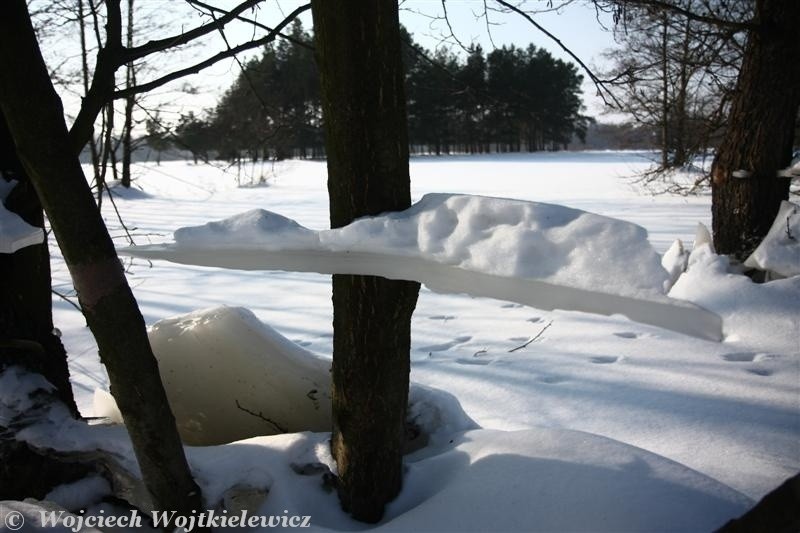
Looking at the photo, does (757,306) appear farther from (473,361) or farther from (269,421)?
(269,421)

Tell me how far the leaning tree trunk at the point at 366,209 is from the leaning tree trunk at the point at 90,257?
1.65 feet

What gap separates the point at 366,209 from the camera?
1.44 metres

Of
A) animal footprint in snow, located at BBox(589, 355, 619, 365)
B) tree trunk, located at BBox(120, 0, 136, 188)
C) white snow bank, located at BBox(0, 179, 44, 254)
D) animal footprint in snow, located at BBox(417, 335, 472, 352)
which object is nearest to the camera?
white snow bank, located at BBox(0, 179, 44, 254)

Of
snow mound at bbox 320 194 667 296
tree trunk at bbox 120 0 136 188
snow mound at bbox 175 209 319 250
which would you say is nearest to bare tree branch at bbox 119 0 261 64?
tree trunk at bbox 120 0 136 188

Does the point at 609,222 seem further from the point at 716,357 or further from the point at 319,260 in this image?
the point at 716,357

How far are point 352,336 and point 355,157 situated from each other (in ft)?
1.68

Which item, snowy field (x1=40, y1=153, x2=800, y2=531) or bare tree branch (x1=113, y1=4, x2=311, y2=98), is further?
bare tree branch (x1=113, y1=4, x2=311, y2=98)

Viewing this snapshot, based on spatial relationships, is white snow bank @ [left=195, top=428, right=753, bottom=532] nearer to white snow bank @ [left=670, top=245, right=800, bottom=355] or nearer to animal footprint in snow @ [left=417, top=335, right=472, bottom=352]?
white snow bank @ [left=670, top=245, right=800, bottom=355]

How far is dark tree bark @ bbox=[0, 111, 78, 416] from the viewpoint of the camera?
1.79m

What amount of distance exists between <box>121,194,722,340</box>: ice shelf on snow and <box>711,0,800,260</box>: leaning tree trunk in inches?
147

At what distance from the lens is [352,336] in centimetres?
152

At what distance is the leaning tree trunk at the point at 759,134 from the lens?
153 inches

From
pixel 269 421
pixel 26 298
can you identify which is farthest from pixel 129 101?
pixel 269 421

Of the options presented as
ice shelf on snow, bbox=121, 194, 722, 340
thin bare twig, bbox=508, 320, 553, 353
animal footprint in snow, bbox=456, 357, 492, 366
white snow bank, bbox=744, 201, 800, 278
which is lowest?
animal footprint in snow, bbox=456, 357, 492, 366
